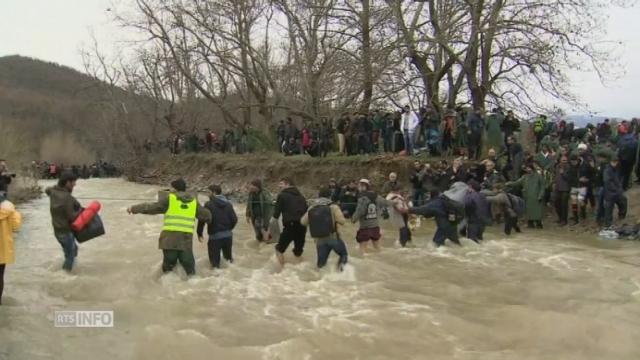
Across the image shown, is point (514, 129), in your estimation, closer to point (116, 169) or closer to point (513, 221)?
point (513, 221)

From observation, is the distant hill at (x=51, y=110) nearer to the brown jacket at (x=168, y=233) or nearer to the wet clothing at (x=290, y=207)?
the wet clothing at (x=290, y=207)

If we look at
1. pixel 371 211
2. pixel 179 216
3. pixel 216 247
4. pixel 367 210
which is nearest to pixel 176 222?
pixel 179 216

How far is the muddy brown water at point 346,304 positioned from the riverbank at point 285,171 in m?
3.02

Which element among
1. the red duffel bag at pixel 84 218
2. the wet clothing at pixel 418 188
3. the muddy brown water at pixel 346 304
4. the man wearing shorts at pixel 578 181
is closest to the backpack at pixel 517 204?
the man wearing shorts at pixel 578 181

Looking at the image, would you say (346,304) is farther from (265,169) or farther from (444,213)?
(265,169)

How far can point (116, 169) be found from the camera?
5150 cm

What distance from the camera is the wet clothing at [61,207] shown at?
33.1ft

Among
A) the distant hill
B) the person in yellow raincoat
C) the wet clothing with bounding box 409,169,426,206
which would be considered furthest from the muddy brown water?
the distant hill

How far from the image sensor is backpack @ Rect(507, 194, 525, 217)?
586 inches

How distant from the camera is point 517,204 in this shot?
49.5ft

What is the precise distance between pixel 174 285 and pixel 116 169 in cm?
4431

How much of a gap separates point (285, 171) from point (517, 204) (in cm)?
1182

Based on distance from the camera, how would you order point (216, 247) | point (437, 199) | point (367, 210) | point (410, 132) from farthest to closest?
point (410, 132)
point (437, 199)
point (367, 210)
point (216, 247)

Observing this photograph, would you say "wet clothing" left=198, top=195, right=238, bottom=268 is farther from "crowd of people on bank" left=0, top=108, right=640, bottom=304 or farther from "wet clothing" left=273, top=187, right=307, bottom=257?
"wet clothing" left=273, top=187, right=307, bottom=257
